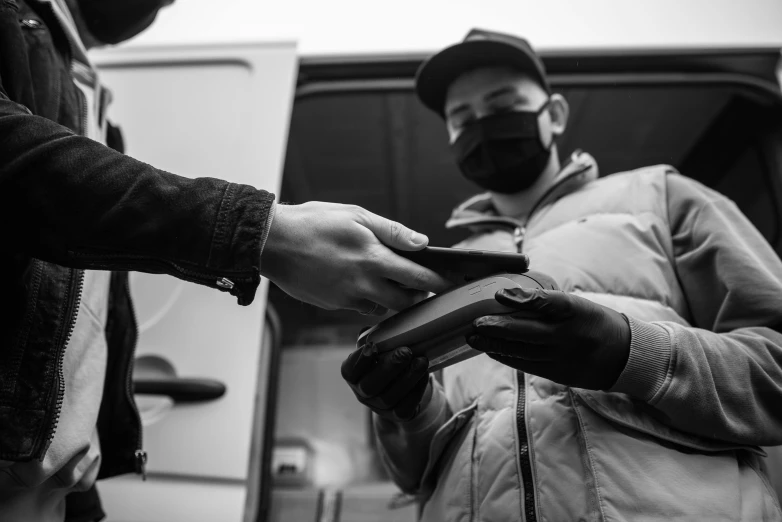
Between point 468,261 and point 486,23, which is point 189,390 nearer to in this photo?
point 468,261

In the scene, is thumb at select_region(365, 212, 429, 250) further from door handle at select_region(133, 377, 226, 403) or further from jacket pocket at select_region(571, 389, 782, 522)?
door handle at select_region(133, 377, 226, 403)

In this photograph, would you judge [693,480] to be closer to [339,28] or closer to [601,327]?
[601,327]

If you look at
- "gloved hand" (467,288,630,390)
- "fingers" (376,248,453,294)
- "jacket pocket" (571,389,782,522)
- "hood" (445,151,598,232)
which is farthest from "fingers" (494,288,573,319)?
"hood" (445,151,598,232)

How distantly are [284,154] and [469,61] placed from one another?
25.6 inches

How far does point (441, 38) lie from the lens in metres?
1.96

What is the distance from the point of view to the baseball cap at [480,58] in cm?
166

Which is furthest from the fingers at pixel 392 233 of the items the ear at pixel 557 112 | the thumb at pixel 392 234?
the ear at pixel 557 112

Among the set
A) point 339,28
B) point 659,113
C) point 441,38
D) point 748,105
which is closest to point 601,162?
point 659,113

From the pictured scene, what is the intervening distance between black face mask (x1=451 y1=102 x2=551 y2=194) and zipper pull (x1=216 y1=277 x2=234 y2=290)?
898 mm

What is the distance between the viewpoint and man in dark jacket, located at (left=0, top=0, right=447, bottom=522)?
0.81m

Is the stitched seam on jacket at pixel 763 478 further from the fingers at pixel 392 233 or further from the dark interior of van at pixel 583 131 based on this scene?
the dark interior of van at pixel 583 131

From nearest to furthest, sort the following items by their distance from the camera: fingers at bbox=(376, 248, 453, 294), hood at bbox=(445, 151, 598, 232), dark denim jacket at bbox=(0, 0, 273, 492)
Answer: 1. dark denim jacket at bbox=(0, 0, 273, 492)
2. fingers at bbox=(376, 248, 453, 294)
3. hood at bbox=(445, 151, 598, 232)

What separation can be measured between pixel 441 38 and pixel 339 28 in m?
0.34

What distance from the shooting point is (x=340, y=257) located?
2.96 feet
